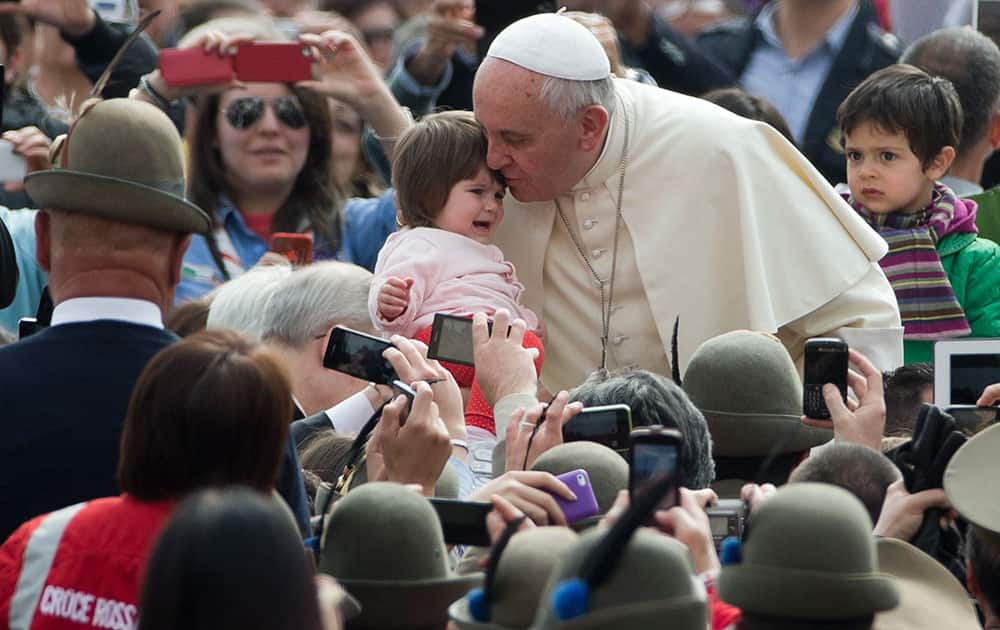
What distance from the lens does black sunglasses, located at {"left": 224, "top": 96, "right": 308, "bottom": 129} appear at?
7629 mm

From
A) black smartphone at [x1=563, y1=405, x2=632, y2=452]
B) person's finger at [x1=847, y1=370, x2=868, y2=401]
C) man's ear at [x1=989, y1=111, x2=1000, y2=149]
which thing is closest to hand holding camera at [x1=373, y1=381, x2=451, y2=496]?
black smartphone at [x1=563, y1=405, x2=632, y2=452]

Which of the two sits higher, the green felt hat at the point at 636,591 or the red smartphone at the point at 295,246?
the green felt hat at the point at 636,591

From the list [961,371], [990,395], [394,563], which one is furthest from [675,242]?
[394,563]

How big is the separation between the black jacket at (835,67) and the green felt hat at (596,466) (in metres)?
4.56

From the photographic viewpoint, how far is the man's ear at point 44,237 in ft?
13.8

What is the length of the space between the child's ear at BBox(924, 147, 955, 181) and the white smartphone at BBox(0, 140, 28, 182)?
9.90ft

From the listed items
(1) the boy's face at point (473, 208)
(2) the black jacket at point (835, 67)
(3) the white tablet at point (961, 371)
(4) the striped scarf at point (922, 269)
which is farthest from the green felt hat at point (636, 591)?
(2) the black jacket at point (835, 67)

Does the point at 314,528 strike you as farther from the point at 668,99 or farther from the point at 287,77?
the point at 287,77

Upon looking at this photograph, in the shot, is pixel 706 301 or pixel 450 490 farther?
pixel 706 301

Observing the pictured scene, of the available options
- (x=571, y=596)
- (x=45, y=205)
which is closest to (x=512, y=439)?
(x=45, y=205)

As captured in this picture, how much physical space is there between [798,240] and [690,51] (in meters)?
2.46

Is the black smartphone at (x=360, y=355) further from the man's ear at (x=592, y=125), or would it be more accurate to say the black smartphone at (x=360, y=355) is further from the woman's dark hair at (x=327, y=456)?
the man's ear at (x=592, y=125)

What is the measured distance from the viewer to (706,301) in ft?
21.2

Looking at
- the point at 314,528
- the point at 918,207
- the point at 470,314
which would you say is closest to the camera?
the point at 314,528
